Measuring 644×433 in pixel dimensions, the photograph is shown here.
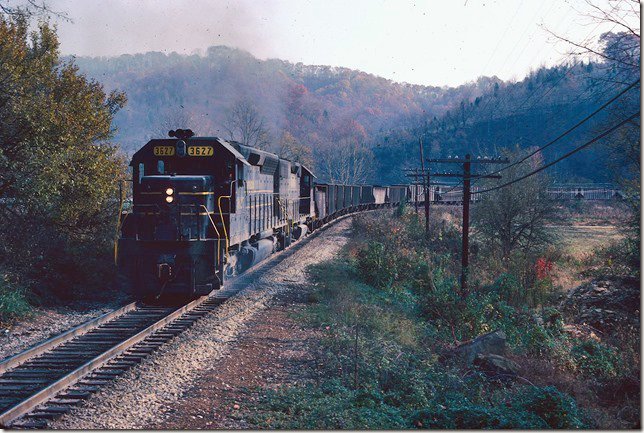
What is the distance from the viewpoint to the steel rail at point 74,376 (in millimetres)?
6526

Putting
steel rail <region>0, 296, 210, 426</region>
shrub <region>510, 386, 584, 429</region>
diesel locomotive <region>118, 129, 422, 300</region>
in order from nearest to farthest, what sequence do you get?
steel rail <region>0, 296, 210, 426</region>
shrub <region>510, 386, 584, 429</region>
diesel locomotive <region>118, 129, 422, 300</region>

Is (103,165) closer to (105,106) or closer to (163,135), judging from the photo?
(105,106)

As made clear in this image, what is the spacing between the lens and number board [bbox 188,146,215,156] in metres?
13.7

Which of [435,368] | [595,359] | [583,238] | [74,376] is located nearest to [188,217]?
[74,376]

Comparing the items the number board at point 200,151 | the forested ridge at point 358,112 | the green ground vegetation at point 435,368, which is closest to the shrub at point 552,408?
the green ground vegetation at point 435,368

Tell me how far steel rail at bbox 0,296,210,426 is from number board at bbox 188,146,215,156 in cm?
424

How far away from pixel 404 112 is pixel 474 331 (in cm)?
13658

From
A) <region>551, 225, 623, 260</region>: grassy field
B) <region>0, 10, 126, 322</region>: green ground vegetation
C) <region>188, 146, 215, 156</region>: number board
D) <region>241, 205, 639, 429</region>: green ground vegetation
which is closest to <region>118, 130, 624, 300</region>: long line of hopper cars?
<region>188, 146, 215, 156</region>: number board

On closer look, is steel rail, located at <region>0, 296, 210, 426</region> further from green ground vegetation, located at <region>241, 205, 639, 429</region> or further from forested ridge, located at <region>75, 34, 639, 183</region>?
forested ridge, located at <region>75, 34, 639, 183</region>

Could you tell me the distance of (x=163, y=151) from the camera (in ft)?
45.3

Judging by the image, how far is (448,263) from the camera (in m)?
23.5

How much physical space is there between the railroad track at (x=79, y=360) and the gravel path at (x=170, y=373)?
233mm

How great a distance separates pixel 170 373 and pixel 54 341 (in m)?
2.79

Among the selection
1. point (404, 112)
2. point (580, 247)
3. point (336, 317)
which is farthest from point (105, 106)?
point (404, 112)
